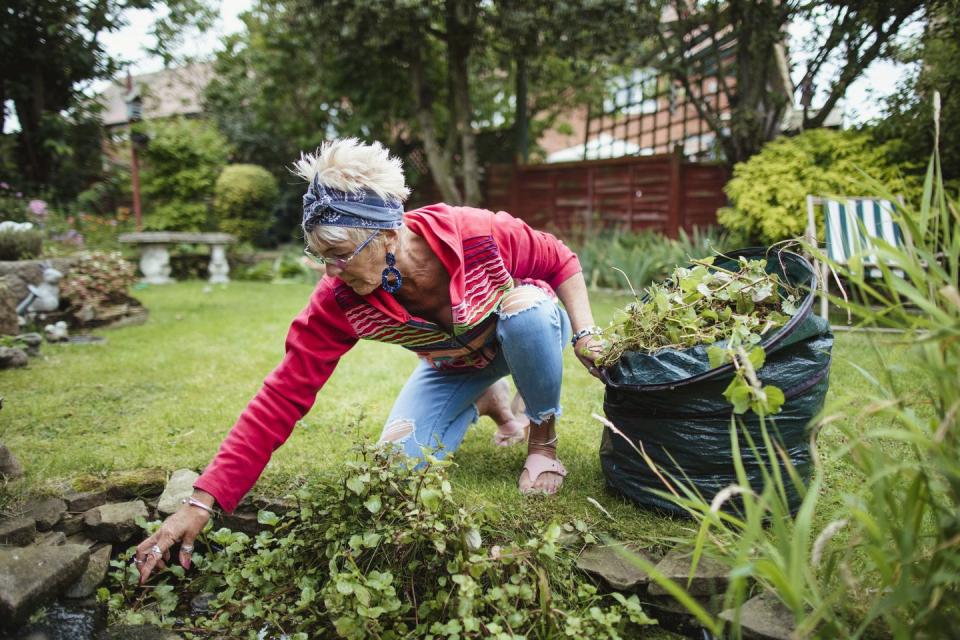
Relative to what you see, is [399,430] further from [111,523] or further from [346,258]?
[111,523]

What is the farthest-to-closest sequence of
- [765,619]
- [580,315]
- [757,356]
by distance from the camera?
[580,315] → [757,356] → [765,619]

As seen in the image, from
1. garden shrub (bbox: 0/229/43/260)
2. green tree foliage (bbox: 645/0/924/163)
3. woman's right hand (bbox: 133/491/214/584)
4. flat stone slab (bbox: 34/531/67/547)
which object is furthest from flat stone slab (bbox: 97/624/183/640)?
green tree foliage (bbox: 645/0/924/163)

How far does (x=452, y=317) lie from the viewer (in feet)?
6.44

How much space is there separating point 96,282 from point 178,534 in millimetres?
4654

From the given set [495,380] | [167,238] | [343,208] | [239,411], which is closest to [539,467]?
[495,380]

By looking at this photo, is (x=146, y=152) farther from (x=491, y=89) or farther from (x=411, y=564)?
(x=411, y=564)

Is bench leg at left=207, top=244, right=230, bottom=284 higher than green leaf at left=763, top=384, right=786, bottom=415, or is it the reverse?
green leaf at left=763, top=384, right=786, bottom=415

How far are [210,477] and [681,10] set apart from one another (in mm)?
7459

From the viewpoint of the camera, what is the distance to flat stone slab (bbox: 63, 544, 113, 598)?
5.31 feet

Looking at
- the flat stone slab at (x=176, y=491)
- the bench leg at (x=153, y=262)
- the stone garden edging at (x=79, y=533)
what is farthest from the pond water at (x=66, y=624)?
the bench leg at (x=153, y=262)

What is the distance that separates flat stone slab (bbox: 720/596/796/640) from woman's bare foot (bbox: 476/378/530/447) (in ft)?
4.37

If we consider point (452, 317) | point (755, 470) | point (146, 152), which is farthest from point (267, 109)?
point (755, 470)

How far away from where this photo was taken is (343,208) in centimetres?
166

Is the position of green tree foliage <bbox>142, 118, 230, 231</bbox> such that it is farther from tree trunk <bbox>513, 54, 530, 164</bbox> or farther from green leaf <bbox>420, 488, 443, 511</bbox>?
green leaf <bbox>420, 488, 443, 511</bbox>
